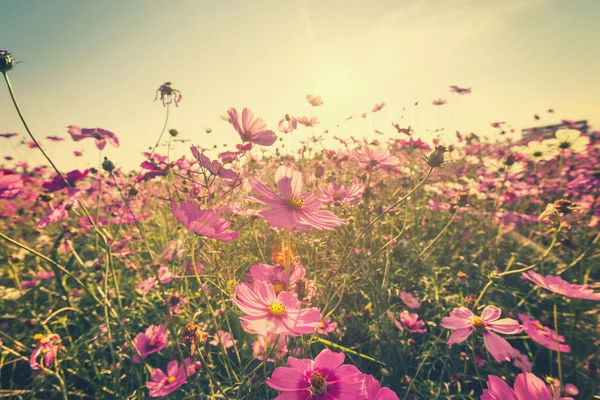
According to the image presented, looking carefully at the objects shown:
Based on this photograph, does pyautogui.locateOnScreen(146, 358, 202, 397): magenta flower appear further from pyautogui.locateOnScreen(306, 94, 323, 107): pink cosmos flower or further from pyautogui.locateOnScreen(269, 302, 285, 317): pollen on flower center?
pyautogui.locateOnScreen(306, 94, 323, 107): pink cosmos flower

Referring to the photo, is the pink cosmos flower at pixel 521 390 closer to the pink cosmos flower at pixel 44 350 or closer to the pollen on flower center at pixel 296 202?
the pollen on flower center at pixel 296 202

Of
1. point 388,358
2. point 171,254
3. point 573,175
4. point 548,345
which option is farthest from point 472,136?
point 171,254

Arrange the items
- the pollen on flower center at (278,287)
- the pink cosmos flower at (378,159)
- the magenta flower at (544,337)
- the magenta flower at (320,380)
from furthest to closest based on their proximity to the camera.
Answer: the pink cosmos flower at (378,159) → the magenta flower at (544,337) → the pollen on flower center at (278,287) → the magenta flower at (320,380)

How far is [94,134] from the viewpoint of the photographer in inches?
39.3

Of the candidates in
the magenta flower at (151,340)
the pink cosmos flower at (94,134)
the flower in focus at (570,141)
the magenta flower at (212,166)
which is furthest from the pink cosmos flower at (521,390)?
the flower in focus at (570,141)

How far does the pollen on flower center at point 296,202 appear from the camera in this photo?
68cm

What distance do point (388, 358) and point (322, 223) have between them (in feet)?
2.17

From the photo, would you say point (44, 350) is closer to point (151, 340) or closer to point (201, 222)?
point (151, 340)

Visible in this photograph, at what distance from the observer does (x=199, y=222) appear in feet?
1.64

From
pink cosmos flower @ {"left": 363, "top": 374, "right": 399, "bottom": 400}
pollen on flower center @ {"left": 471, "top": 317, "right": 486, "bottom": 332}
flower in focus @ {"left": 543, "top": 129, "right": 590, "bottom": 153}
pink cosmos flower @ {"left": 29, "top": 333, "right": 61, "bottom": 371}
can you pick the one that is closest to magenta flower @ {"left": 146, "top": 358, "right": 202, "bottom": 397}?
pink cosmos flower @ {"left": 29, "top": 333, "right": 61, "bottom": 371}

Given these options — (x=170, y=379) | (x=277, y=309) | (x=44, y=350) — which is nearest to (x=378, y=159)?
(x=277, y=309)

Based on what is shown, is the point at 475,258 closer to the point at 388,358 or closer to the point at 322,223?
the point at 388,358

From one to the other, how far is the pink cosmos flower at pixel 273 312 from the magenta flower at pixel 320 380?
0.06 meters

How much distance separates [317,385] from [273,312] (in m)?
0.15
